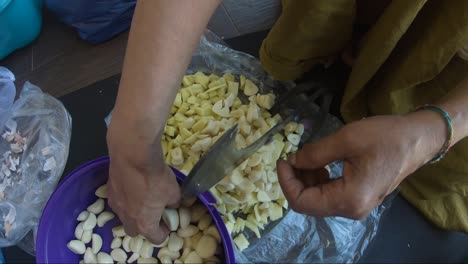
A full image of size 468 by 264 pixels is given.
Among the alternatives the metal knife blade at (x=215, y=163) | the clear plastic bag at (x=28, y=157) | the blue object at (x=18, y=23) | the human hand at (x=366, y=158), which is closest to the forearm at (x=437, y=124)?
the human hand at (x=366, y=158)

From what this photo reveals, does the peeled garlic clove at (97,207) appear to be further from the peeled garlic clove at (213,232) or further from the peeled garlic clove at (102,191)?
the peeled garlic clove at (213,232)

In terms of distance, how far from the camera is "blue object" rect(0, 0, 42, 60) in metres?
0.77

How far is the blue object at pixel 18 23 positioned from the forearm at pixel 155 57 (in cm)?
50

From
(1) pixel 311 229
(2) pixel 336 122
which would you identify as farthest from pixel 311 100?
(1) pixel 311 229

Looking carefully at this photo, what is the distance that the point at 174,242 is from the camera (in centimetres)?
54

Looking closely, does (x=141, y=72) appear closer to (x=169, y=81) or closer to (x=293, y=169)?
(x=169, y=81)

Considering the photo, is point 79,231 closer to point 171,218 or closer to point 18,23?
point 171,218

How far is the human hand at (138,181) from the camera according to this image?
0.38m

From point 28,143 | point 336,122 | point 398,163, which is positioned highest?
point 398,163

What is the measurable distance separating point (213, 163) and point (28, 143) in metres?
0.37

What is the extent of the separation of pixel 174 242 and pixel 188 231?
0.02 meters

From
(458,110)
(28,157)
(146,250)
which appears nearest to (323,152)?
(458,110)

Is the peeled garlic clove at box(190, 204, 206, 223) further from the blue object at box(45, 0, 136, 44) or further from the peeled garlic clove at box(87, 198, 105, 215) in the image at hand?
the blue object at box(45, 0, 136, 44)

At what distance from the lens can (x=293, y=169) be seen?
46 cm
